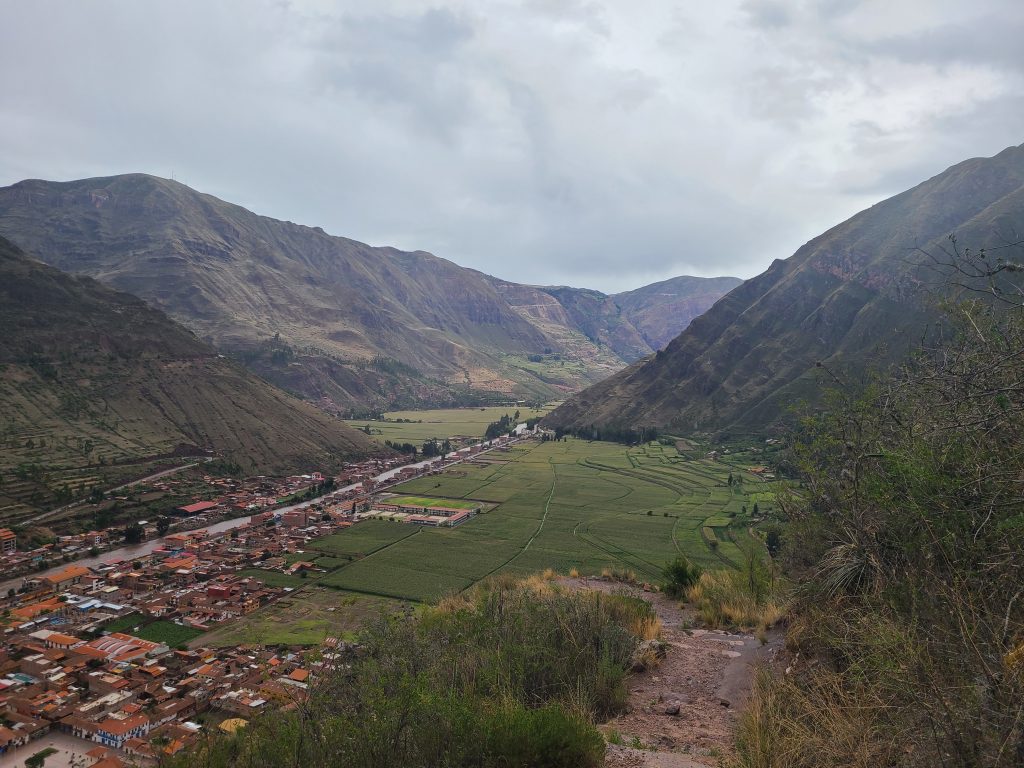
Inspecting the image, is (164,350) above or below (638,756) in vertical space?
above

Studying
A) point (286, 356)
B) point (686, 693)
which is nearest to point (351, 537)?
point (686, 693)

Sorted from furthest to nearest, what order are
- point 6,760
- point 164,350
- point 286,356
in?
point 286,356
point 164,350
point 6,760

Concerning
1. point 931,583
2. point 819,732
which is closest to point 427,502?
point 819,732

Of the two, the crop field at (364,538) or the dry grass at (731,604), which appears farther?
the crop field at (364,538)

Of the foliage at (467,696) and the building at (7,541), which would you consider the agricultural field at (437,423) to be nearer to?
the building at (7,541)

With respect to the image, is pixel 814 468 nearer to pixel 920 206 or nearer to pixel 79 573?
pixel 79 573

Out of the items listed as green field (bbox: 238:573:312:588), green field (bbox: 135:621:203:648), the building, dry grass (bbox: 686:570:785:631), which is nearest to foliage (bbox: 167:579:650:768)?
dry grass (bbox: 686:570:785:631)

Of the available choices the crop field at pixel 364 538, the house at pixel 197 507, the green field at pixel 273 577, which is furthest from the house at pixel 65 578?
the crop field at pixel 364 538
